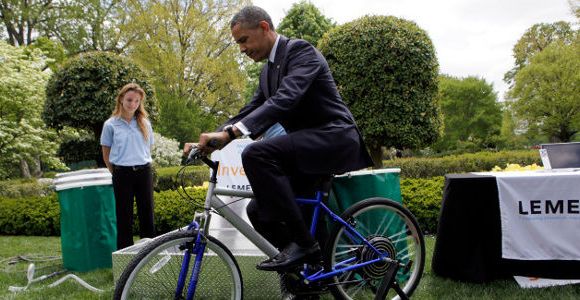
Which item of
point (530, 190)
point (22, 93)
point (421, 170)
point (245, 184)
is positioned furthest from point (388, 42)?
point (22, 93)

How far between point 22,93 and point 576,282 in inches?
503

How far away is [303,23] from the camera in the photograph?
77.5ft

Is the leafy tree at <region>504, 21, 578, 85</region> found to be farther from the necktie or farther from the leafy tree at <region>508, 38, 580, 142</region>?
the necktie

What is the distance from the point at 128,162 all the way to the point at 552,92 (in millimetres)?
28982

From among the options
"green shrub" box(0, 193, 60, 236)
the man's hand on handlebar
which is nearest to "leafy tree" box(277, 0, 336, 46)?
"green shrub" box(0, 193, 60, 236)

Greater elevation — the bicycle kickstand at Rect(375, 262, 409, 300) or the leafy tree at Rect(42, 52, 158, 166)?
the leafy tree at Rect(42, 52, 158, 166)

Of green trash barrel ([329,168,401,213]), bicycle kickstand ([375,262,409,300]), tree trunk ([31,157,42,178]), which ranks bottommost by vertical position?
tree trunk ([31,157,42,178])

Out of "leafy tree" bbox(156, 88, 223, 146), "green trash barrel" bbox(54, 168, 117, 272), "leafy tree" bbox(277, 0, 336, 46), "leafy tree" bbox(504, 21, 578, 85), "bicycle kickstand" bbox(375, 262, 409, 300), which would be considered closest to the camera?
"bicycle kickstand" bbox(375, 262, 409, 300)

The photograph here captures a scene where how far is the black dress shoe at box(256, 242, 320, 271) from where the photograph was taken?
9.04 feet

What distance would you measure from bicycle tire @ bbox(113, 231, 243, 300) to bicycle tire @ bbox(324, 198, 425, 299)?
596 millimetres

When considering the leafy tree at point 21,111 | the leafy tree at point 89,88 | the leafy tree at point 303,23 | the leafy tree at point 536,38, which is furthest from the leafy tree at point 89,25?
the leafy tree at point 536,38

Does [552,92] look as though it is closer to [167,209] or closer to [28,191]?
[28,191]

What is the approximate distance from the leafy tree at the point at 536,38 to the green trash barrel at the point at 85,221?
1541 inches

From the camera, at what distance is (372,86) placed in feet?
31.2
